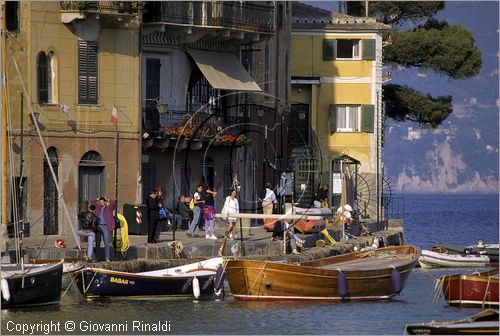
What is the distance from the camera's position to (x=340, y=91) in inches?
3076

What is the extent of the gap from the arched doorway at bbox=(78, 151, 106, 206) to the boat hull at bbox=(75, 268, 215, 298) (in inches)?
357

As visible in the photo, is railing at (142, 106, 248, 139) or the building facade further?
the building facade

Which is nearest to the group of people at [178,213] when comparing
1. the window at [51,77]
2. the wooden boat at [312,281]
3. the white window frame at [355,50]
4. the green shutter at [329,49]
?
the window at [51,77]

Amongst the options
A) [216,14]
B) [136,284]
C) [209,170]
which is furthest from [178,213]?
[136,284]

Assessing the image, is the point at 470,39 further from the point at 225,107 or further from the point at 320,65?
the point at 225,107

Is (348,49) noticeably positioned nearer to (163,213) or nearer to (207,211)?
(163,213)

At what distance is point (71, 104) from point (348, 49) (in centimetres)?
2877

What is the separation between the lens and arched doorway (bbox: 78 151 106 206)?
5262 centimetres

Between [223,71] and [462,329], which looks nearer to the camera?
[462,329]

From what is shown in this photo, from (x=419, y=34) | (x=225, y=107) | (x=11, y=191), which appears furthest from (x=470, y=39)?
(x=11, y=191)

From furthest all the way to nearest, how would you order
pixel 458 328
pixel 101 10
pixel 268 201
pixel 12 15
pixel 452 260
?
1. pixel 452 260
2. pixel 268 201
3. pixel 101 10
4. pixel 12 15
5. pixel 458 328

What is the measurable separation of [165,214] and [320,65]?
26716 mm

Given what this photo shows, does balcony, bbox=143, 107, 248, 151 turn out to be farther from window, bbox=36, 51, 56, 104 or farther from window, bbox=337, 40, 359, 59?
window, bbox=337, 40, 359, 59

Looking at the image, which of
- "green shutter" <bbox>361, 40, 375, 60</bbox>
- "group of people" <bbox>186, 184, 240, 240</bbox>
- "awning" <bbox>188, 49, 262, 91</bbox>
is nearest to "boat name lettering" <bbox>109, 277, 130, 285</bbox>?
"group of people" <bbox>186, 184, 240, 240</bbox>
